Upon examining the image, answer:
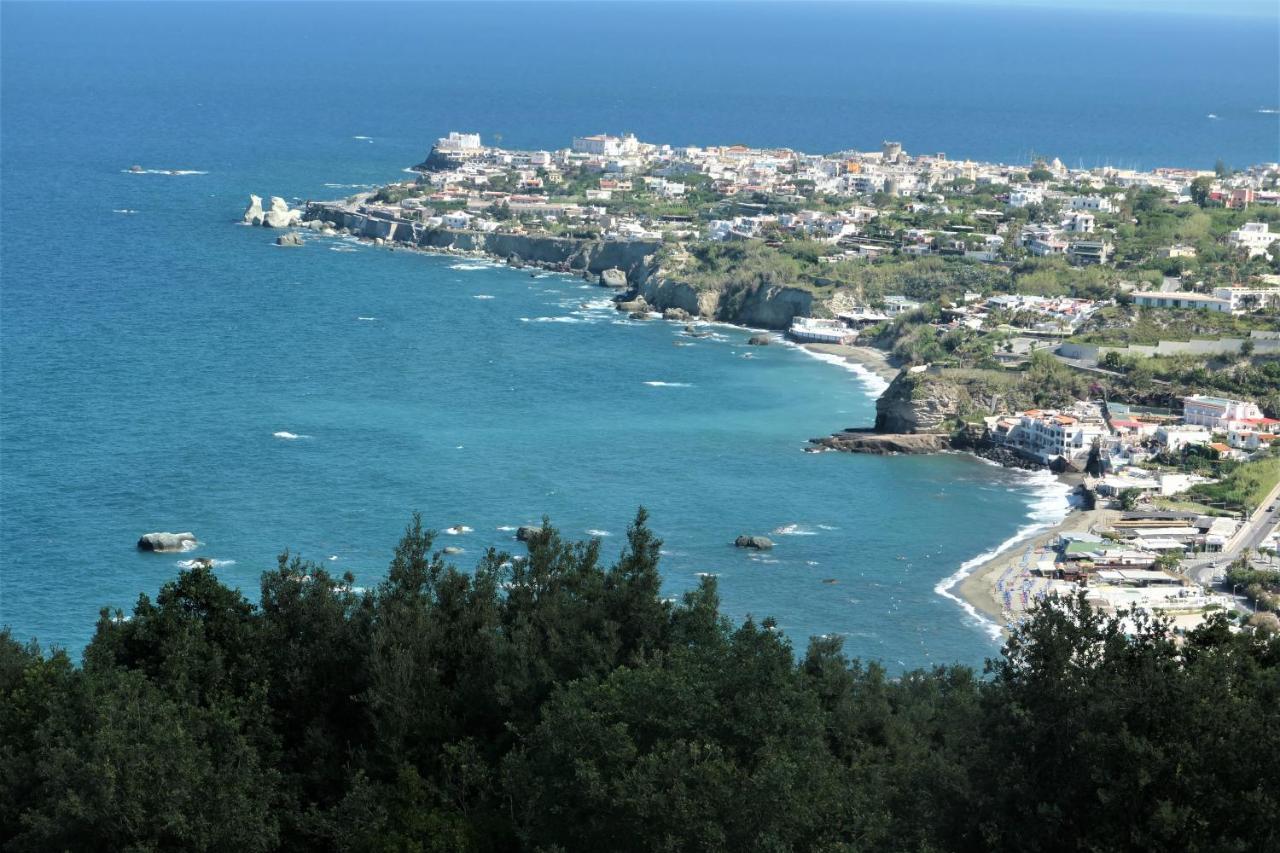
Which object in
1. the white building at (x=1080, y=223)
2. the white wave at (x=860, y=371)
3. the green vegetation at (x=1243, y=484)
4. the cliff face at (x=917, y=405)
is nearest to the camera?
the green vegetation at (x=1243, y=484)

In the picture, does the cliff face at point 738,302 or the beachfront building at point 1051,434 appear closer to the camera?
the beachfront building at point 1051,434

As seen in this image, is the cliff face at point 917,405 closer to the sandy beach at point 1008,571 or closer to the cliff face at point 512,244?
the sandy beach at point 1008,571

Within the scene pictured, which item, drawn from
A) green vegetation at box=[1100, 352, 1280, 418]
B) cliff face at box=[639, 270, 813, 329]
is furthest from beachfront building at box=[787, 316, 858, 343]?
green vegetation at box=[1100, 352, 1280, 418]

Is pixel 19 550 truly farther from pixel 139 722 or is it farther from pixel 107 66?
pixel 107 66

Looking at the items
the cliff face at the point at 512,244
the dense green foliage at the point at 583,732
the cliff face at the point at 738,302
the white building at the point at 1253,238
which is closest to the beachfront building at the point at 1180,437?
the cliff face at the point at 738,302

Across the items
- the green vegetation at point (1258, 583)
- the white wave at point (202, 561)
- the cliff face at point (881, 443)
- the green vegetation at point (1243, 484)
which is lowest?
the white wave at point (202, 561)

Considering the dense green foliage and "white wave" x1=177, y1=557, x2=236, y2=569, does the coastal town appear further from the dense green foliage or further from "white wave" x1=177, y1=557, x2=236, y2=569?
"white wave" x1=177, y1=557, x2=236, y2=569

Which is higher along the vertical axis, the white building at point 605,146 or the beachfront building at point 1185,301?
the white building at point 605,146
